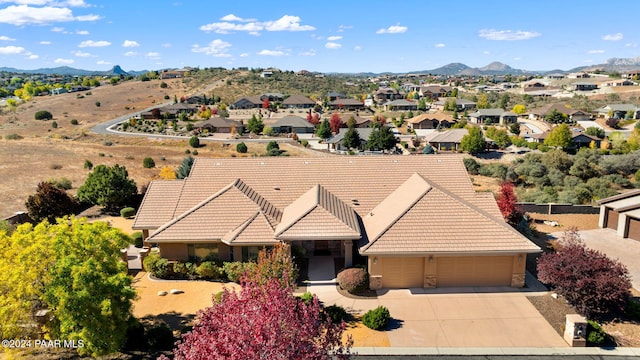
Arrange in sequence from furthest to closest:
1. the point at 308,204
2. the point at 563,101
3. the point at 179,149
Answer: the point at 563,101 < the point at 179,149 < the point at 308,204

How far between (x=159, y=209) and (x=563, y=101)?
150841 mm

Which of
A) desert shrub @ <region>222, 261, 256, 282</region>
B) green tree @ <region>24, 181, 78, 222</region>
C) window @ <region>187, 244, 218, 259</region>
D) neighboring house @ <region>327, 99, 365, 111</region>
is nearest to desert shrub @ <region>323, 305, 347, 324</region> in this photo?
desert shrub @ <region>222, 261, 256, 282</region>

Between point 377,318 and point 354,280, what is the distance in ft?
10.8

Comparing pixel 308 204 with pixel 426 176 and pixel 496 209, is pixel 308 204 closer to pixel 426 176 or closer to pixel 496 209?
pixel 426 176

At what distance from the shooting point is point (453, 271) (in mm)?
23172

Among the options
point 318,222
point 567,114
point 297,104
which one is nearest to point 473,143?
point 567,114

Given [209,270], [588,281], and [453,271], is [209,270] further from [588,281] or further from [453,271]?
[588,281]

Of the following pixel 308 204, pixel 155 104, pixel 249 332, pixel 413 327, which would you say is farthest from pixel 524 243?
pixel 155 104

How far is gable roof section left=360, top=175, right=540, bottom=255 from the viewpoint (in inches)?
882

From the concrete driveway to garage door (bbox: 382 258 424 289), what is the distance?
12703 mm

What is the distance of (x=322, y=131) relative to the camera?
86.2 metres

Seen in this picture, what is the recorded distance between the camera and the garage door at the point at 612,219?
3250 centimetres

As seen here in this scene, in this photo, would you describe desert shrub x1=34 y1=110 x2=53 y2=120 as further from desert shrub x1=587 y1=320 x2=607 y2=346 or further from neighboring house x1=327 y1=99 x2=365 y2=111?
desert shrub x1=587 y1=320 x2=607 y2=346

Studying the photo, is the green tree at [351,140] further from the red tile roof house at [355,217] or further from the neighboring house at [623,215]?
the neighboring house at [623,215]
